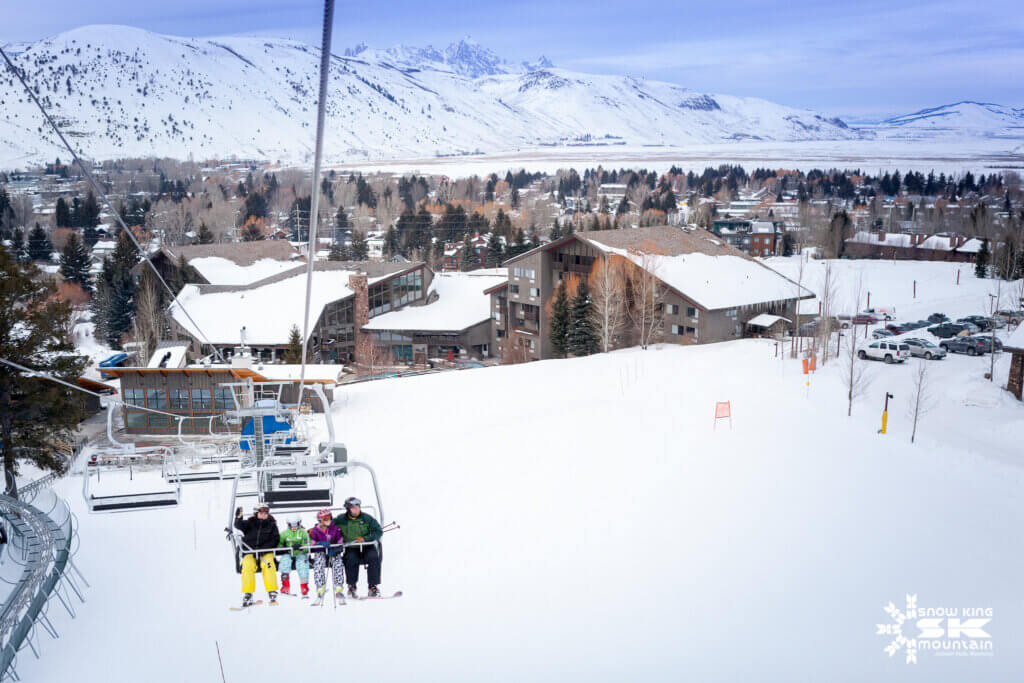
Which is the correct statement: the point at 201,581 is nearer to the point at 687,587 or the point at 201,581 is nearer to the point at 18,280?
the point at 687,587

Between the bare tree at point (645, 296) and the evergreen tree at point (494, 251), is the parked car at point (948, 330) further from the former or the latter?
the evergreen tree at point (494, 251)

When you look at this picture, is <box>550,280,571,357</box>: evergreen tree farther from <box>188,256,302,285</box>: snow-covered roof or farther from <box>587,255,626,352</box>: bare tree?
<box>188,256,302,285</box>: snow-covered roof

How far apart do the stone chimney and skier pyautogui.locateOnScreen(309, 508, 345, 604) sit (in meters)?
36.0

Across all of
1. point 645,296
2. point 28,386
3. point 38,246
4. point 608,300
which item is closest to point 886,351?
point 645,296

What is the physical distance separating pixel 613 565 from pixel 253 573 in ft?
13.8

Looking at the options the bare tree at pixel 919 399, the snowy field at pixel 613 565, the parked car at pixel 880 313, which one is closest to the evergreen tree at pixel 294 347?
the snowy field at pixel 613 565

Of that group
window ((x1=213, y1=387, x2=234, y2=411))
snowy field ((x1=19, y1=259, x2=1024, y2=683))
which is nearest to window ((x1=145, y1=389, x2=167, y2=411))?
window ((x1=213, y1=387, x2=234, y2=411))

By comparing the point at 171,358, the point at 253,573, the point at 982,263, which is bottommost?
the point at 171,358

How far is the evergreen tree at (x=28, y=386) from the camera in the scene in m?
15.7

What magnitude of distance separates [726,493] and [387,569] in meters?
5.40

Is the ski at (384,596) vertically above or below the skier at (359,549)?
below

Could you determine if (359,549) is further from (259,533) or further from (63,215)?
(63,215)

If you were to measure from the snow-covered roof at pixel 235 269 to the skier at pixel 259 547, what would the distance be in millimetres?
42692

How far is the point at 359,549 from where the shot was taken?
25.5 feet
